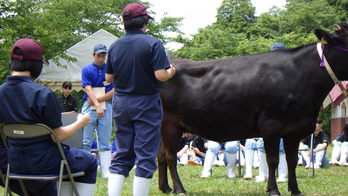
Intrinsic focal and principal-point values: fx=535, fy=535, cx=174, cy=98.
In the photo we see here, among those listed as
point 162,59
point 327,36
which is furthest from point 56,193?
point 327,36

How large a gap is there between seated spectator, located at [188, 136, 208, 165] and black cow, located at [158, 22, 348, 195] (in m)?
5.71

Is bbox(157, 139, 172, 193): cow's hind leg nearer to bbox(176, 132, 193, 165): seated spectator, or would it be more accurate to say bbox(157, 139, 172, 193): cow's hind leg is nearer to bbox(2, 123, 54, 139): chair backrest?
bbox(2, 123, 54, 139): chair backrest

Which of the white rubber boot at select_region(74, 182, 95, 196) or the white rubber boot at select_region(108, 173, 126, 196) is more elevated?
the white rubber boot at select_region(74, 182, 95, 196)

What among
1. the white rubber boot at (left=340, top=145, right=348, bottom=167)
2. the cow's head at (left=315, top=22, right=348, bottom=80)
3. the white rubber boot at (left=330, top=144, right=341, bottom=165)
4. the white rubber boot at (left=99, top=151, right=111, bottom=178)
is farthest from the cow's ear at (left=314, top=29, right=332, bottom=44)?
the white rubber boot at (left=330, top=144, right=341, bottom=165)

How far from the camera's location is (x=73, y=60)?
18.9 m

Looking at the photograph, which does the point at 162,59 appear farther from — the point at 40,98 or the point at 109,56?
the point at 40,98

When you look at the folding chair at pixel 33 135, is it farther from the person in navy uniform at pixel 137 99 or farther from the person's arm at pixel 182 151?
the person's arm at pixel 182 151

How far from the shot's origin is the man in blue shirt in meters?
8.96

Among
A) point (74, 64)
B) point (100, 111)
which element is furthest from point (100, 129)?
point (74, 64)

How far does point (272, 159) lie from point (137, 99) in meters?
2.51

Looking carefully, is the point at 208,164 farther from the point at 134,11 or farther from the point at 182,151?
the point at 134,11

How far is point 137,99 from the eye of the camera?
5.27 m

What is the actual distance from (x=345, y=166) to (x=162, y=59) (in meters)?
9.89

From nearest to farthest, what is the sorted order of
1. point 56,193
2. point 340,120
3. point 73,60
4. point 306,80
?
point 56,193, point 306,80, point 73,60, point 340,120
